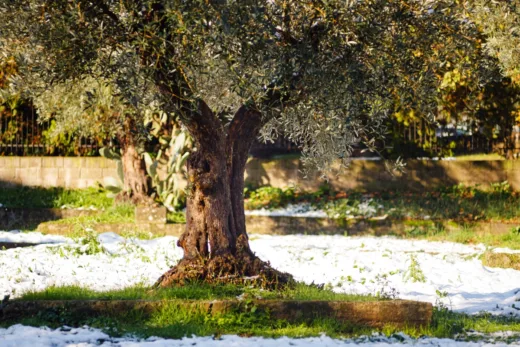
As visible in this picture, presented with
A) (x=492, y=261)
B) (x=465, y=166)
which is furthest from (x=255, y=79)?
(x=465, y=166)

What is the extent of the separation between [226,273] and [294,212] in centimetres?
916

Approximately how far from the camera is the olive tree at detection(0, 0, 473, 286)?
8914 mm

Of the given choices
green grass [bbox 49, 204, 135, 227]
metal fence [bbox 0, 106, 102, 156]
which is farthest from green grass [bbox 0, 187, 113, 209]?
metal fence [bbox 0, 106, 102, 156]

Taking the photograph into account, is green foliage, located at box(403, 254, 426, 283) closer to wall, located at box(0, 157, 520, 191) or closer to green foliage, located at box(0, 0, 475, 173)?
green foliage, located at box(0, 0, 475, 173)

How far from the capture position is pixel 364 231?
17.8 m

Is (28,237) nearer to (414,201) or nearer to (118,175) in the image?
(118,175)

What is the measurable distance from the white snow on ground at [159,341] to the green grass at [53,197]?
1202 centimetres

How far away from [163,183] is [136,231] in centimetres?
276

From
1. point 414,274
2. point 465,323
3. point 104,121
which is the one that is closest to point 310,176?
point 104,121

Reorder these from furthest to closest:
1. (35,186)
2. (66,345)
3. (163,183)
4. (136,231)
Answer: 1. (35,186)
2. (163,183)
3. (136,231)
4. (66,345)

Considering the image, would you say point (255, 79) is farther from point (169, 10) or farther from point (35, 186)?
point (35, 186)

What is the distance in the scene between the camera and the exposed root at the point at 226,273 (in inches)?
393

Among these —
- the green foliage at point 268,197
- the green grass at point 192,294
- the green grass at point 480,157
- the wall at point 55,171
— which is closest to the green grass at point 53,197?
the wall at point 55,171

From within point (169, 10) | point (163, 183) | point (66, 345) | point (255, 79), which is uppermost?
point (169, 10)
